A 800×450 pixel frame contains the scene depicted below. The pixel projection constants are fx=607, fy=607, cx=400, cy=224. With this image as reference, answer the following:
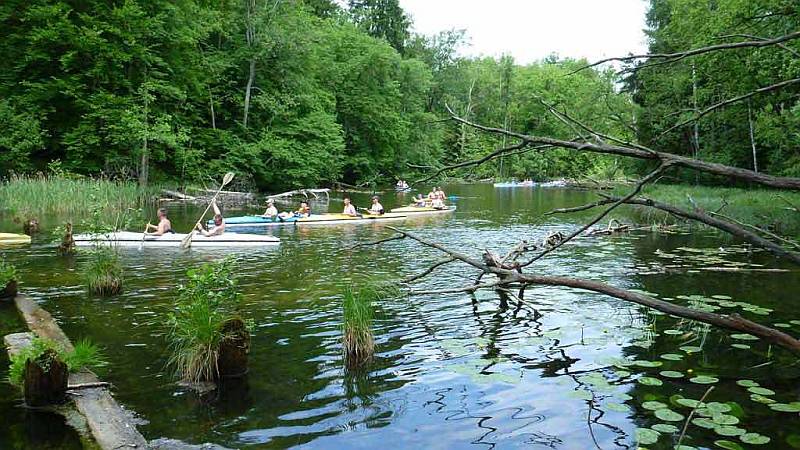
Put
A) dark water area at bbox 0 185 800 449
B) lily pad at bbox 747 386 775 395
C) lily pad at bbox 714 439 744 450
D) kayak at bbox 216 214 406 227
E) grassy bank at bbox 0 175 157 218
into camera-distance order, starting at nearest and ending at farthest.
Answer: lily pad at bbox 714 439 744 450
dark water area at bbox 0 185 800 449
lily pad at bbox 747 386 775 395
grassy bank at bbox 0 175 157 218
kayak at bbox 216 214 406 227

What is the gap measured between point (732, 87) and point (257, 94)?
2820 cm

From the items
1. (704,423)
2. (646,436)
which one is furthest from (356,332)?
(704,423)

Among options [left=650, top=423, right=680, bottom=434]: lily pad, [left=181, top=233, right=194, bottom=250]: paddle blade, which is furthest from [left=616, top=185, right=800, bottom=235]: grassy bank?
[left=181, top=233, right=194, bottom=250]: paddle blade

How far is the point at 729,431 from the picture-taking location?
5.15 meters

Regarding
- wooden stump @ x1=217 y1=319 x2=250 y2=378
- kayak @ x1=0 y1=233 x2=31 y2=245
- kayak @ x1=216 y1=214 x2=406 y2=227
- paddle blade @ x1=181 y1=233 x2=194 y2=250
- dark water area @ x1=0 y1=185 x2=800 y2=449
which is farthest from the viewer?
kayak @ x1=216 y1=214 x2=406 y2=227

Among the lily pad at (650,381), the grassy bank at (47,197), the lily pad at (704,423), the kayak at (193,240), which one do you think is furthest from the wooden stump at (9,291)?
the grassy bank at (47,197)

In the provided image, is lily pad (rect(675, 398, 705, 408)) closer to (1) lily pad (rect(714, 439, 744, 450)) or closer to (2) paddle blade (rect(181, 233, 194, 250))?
(1) lily pad (rect(714, 439, 744, 450))

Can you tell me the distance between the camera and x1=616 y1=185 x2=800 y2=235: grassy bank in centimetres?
1630

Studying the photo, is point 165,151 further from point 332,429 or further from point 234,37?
point 332,429

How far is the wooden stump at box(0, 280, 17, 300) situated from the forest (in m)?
13.0

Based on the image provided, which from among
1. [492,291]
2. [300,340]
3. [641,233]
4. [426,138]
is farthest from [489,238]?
[426,138]

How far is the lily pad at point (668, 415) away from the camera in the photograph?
5.32 meters

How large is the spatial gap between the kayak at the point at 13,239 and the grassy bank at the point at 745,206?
48.2 ft

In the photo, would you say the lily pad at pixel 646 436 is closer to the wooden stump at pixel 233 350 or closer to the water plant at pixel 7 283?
the wooden stump at pixel 233 350
